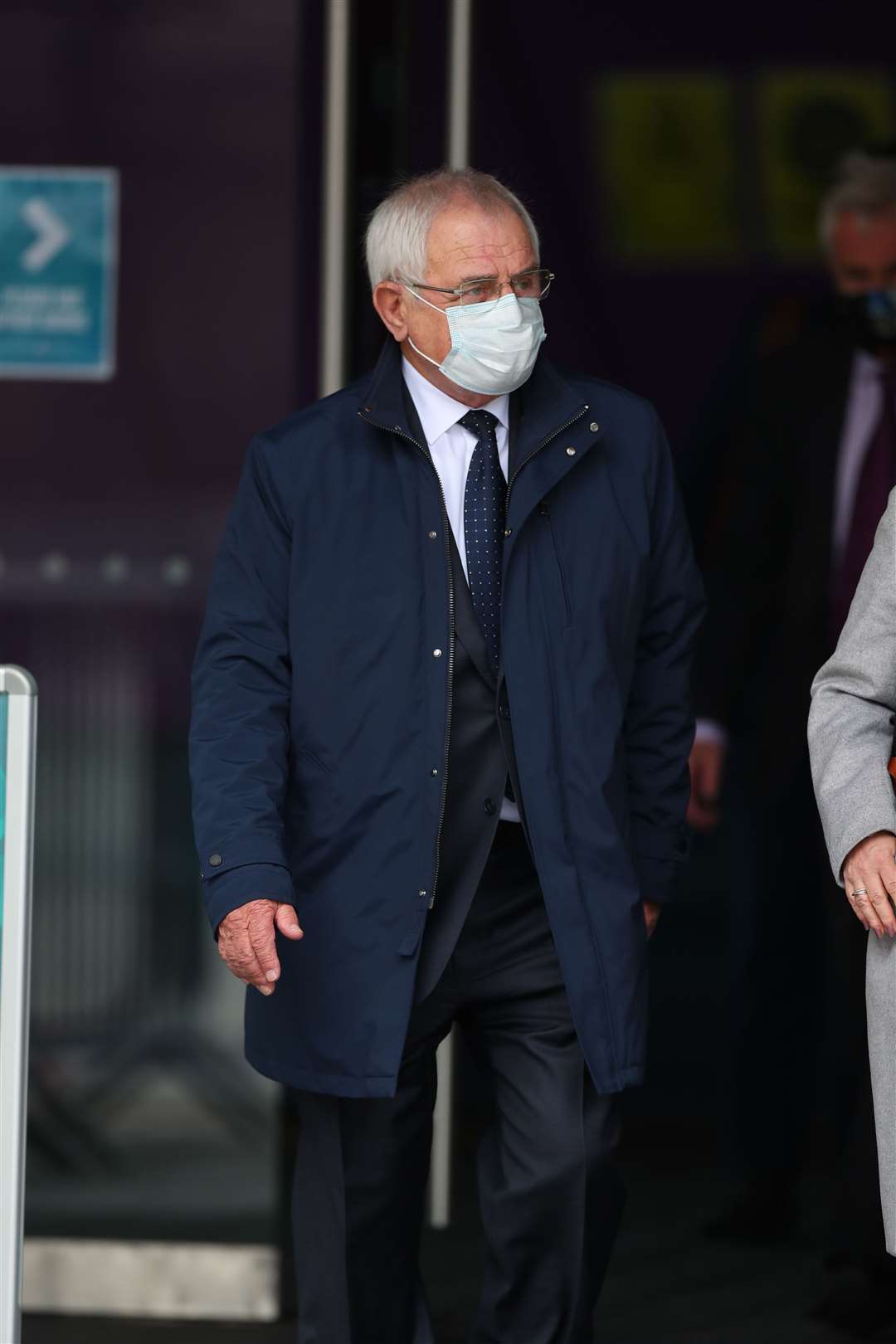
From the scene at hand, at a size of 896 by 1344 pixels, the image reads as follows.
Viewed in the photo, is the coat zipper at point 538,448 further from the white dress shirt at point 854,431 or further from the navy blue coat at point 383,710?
the white dress shirt at point 854,431

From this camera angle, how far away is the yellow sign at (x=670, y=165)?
24.9 ft

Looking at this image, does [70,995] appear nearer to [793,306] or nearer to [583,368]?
[793,306]

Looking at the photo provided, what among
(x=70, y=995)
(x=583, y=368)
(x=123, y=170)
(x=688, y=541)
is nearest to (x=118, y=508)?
(x=123, y=170)

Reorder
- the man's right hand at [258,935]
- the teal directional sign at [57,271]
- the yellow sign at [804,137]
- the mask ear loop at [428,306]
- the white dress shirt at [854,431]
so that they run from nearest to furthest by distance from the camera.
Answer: the man's right hand at [258,935]
the mask ear loop at [428,306]
the teal directional sign at [57,271]
the white dress shirt at [854,431]
the yellow sign at [804,137]

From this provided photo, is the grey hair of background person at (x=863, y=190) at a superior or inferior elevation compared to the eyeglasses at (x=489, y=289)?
superior

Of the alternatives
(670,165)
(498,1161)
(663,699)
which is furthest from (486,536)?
(670,165)

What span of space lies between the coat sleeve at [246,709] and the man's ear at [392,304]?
0.84 ft

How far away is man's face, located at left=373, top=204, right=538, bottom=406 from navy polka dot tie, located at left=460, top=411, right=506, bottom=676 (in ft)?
0.38

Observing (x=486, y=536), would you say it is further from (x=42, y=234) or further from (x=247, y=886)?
(x=42, y=234)

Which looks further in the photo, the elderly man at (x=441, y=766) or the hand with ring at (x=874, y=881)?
the elderly man at (x=441, y=766)

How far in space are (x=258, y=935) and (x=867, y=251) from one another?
88.7 inches

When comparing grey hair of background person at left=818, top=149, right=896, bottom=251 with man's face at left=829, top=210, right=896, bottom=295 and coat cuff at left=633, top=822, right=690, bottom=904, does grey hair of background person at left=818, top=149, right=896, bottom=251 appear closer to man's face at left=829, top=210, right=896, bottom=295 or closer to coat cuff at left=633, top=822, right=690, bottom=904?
man's face at left=829, top=210, right=896, bottom=295

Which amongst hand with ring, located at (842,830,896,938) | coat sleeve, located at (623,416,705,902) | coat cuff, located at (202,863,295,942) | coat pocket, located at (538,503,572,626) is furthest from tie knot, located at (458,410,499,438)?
hand with ring, located at (842,830,896,938)

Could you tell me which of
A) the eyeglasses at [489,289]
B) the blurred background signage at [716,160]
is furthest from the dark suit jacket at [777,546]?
the blurred background signage at [716,160]
